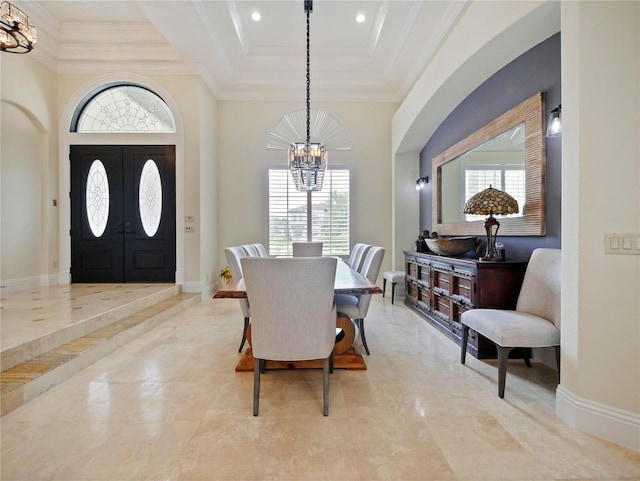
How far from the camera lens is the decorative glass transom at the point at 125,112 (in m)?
4.93

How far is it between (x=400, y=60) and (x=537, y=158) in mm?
2987

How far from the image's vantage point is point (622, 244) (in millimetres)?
1565

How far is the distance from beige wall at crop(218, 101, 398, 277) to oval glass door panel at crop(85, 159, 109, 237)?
180 centimetres

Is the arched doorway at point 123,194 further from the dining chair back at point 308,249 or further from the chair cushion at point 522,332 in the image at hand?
the chair cushion at point 522,332

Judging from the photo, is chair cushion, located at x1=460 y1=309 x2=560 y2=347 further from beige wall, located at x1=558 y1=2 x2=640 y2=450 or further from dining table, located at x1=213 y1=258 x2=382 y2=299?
dining table, located at x1=213 y1=258 x2=382 y2=299

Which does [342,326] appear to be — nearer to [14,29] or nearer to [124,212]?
[14,29]

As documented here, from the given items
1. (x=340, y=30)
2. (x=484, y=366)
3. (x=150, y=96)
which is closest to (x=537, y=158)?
(x=484, y=366)

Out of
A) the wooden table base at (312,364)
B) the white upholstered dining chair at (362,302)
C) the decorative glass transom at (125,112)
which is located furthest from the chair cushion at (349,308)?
the decorative glass transom at (125,112)

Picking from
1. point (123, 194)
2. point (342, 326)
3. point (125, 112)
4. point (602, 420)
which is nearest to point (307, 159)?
point (342, 326)

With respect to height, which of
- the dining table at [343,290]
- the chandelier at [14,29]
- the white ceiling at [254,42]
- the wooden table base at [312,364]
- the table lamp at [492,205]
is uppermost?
the white ceiling at [254,42]

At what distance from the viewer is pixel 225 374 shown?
2.36m

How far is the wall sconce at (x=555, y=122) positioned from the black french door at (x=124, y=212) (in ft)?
16.1

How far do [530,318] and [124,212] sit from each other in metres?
5.55

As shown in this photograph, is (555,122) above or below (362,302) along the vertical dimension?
A: above
